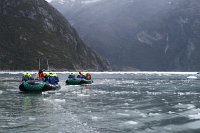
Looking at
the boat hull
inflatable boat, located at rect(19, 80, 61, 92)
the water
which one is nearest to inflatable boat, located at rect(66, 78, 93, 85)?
the boat hull

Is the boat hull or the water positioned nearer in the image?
the water

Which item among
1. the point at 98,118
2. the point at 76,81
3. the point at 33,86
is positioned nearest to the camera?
the point at 98,118

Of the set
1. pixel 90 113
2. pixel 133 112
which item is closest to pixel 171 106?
pixel 133 112

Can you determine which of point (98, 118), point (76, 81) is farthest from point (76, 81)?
point (98, 118)

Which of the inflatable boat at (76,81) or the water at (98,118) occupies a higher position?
the inflatable boat at (76,81)

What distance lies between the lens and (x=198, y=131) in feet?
91.7

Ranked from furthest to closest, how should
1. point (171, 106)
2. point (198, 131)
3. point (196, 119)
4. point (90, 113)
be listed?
point (171, 106)
point (90, 113)
point (196, 119)
point (198, 131)

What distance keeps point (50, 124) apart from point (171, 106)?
17401 millimetres

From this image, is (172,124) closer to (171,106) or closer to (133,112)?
(133,112)

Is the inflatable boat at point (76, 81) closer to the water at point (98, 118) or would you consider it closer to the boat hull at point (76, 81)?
the boat hull at point (76, 81)

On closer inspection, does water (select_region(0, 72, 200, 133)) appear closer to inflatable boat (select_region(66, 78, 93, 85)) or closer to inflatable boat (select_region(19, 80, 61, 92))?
inflatable boat (select_region(19, 80, 61, 92))

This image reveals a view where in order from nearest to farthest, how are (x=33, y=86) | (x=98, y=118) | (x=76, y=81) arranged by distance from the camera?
(x=98, y=118) < (x=33, y=86) < (x=76, y=81)

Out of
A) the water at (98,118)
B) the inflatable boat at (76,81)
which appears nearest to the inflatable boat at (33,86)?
the water at (98,118)

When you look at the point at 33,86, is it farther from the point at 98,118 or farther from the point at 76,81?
the point at 98,118
